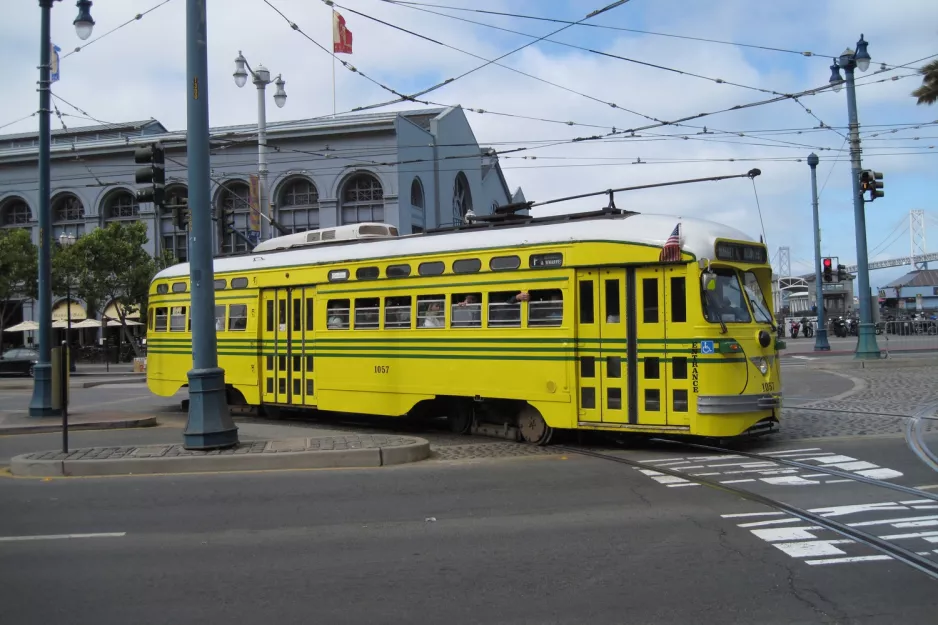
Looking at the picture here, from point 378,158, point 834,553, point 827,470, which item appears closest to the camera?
point 834,553

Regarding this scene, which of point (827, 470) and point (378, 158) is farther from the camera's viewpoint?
point (378, 158)

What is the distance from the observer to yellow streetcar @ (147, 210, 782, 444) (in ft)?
34.6

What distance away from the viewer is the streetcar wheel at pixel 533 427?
38.6 feet

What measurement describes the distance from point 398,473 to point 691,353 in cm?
404

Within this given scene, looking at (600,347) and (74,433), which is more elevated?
(600,347)

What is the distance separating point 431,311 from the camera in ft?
41.7

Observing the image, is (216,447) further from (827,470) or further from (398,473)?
(827,470)

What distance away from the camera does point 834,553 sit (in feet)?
20.1

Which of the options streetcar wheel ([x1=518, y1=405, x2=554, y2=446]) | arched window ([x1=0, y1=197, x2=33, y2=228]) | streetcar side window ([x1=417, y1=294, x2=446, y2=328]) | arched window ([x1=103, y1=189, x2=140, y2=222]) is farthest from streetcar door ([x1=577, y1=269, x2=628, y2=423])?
arched window ([x1=0, y1=197, x2=33, y2=228])

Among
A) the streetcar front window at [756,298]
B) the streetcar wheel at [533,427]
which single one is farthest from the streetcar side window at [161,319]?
the streetcar front window at [756,298]

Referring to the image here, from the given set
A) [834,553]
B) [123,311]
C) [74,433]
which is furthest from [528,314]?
[123,311]

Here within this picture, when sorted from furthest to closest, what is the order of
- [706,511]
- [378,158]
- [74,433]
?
[378,158]
[74,433]
[706,511]

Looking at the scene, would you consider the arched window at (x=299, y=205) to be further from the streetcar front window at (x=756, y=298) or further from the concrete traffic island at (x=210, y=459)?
the streetcar front window at (x=756, y=298)

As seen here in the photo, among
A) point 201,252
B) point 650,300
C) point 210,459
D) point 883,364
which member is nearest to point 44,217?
point 201,252
